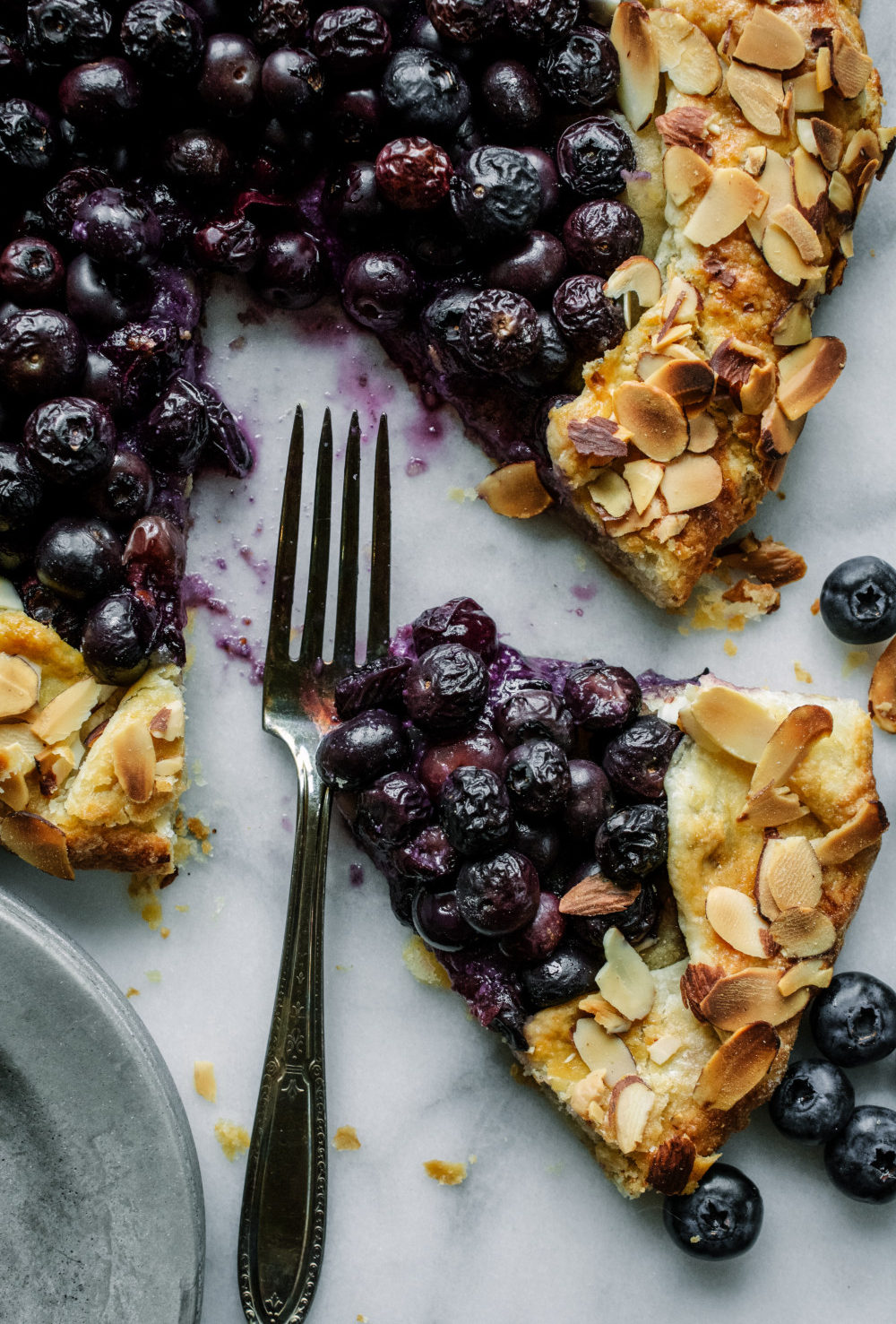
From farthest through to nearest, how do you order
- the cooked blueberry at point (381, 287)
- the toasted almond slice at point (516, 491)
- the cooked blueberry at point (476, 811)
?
the toasted almond slice at point (516, 491) → the cooked blueberry at point (381, 287) → the cooked blueberry at point (476, 811)

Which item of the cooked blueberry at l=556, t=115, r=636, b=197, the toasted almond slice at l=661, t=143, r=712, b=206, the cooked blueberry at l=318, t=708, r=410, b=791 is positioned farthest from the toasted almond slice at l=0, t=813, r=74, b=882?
the toasted almond slice at l=661, t=143, r=712, b=206

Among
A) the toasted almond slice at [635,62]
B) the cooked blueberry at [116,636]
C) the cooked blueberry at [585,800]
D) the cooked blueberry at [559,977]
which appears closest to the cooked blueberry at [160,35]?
the toasted almond slice at [635,62]

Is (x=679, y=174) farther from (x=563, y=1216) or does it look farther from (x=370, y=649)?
(x=563, y=1216)

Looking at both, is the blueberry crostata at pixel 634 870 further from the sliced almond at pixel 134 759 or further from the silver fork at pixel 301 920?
the sliced almond at pixel 134 759

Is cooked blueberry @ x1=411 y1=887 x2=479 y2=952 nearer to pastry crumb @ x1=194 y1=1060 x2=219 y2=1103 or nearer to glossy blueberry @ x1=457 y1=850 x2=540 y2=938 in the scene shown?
glossy blueberry @ x1=457 y1=850 x2=540 y2=938

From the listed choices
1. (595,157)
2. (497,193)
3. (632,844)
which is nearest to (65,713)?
(632,844)
